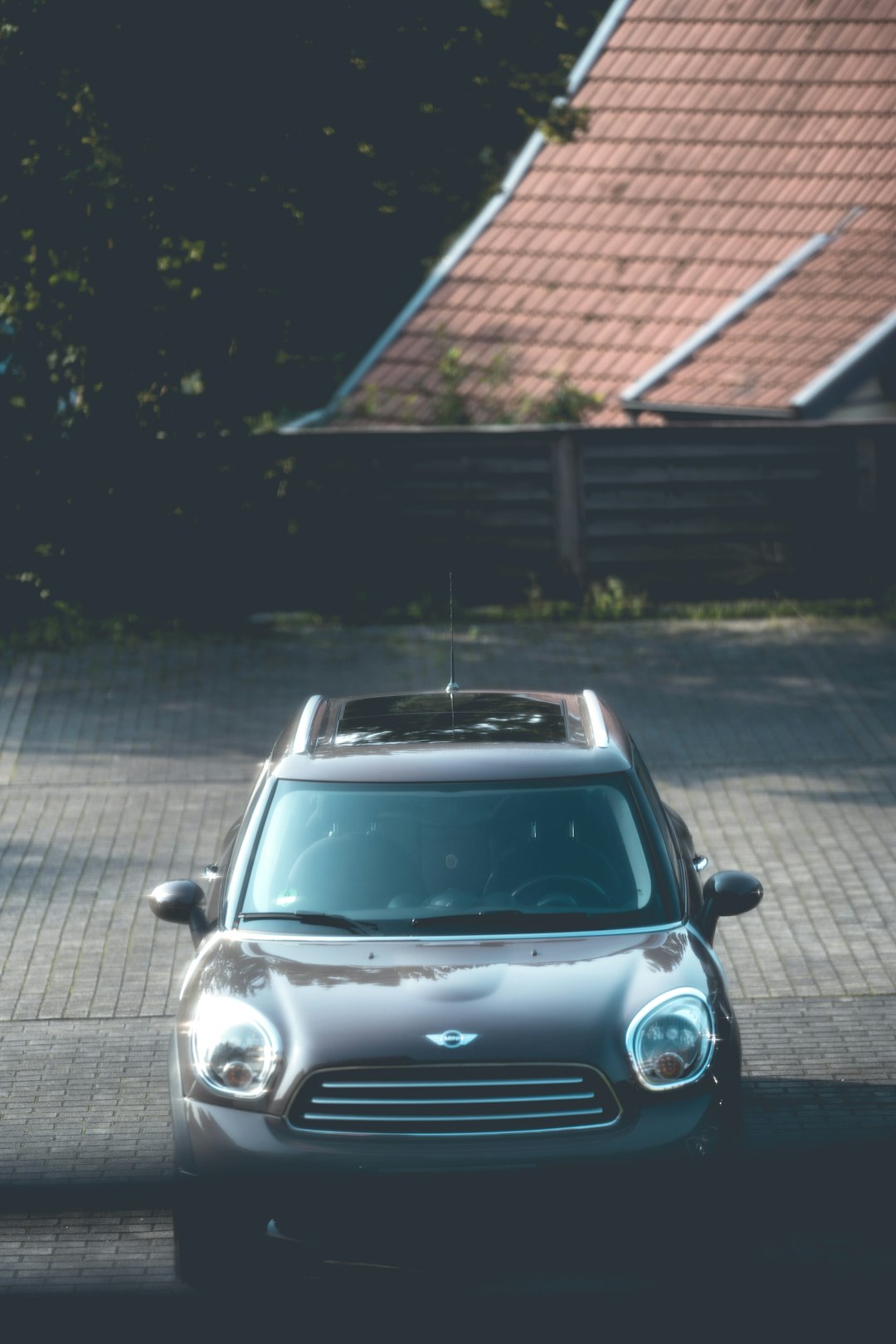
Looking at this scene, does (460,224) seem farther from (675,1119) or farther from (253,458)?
(675,1119)

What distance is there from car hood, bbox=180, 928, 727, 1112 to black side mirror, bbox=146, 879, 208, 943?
40 centimetres

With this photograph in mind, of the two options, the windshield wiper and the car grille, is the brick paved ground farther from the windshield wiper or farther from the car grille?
the windshield wiper

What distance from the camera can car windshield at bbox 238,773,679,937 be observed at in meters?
5.60

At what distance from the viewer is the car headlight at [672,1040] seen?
4977 millimetres

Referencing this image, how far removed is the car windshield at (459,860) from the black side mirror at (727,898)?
0.26 metres

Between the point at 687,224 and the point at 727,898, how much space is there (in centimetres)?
1457

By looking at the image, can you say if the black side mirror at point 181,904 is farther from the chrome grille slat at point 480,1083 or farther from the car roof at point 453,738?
the chrome grille slat at point 480,1083

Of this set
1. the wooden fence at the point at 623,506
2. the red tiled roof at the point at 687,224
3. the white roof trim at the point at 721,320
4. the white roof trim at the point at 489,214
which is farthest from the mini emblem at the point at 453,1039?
the white roof trim at the point at 489,214

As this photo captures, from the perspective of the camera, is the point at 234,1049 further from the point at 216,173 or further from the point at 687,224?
the point at 687,224

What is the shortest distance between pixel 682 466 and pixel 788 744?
424 cm

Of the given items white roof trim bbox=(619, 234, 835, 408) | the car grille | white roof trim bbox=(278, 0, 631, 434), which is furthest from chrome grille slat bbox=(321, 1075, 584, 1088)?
white roof trim bbox=(278, 0, 631, 434)

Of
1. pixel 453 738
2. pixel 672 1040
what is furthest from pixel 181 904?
pixel 672 1040

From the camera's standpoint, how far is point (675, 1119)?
4.88 metres

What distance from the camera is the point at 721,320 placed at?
17.6 metres
